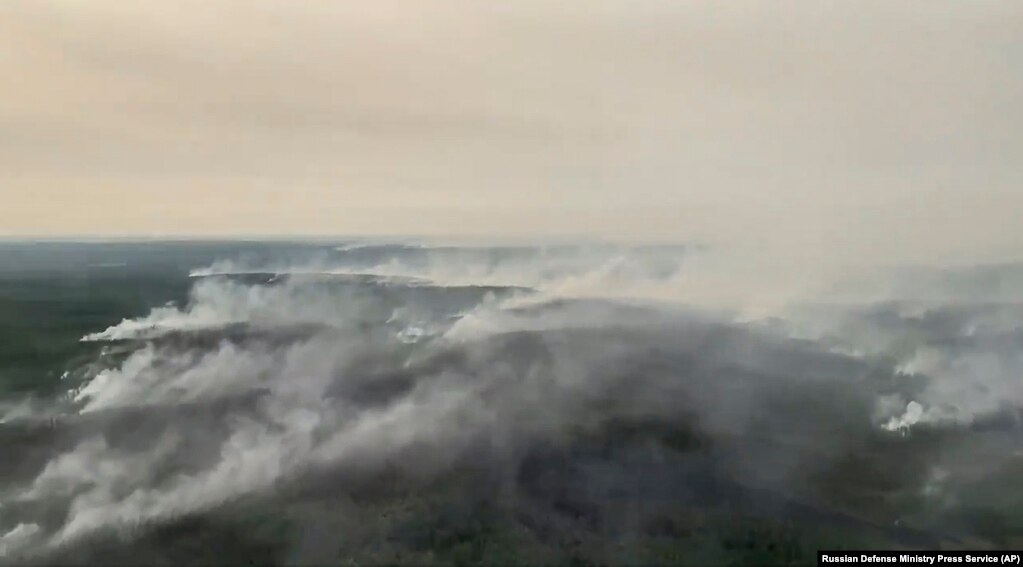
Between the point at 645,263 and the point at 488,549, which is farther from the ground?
the point at 645,263

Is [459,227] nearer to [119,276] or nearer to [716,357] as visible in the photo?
[716,357]

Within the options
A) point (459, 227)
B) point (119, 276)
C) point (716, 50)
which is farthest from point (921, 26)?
point (119, 276)

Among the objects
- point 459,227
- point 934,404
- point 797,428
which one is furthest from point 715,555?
point 459,227

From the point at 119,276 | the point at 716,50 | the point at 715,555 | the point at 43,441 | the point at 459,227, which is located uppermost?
the point at 716,50

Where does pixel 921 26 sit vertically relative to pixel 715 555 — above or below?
above

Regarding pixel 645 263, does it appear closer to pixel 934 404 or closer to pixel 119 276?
pixel 934 404

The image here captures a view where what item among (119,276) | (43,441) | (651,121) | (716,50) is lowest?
(43,441)
